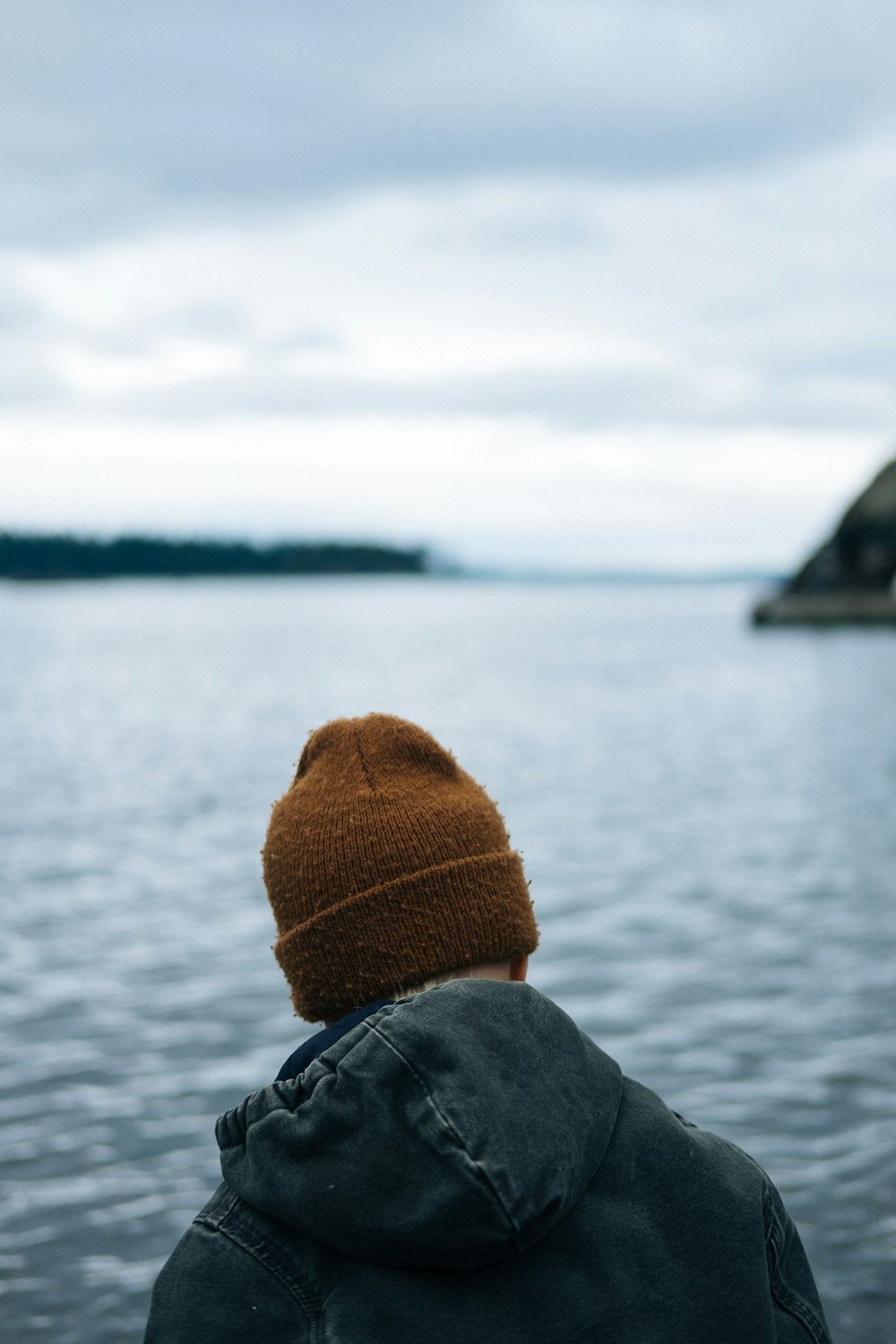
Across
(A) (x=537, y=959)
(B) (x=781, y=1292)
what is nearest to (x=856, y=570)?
(A) (x=537, y=959)

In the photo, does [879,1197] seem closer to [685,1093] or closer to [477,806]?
[685,1093]

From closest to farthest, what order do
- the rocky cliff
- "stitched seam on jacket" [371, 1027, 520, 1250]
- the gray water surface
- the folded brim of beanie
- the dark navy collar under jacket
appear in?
"stitched seam on jacket" [371, 1027, 520, 1250], the dark navy collar under jacket, the folded brim of beanie, the gray water surface, the rocky cliff

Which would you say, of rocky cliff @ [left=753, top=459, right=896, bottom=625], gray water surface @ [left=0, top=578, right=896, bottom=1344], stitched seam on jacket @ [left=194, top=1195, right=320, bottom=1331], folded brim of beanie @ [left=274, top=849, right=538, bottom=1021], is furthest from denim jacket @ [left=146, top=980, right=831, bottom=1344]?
rocky cliff @ [left=753, top=459, right=896, bottom=625]

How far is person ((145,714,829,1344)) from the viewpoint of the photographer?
4.36 feet

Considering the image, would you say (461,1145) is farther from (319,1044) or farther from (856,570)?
(856,570)

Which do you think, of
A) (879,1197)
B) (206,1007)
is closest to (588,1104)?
(879,1197)

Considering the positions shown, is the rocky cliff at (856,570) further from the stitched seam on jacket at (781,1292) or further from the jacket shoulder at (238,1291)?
the jacket shoulder at (238,1291)

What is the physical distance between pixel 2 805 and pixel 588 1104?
1775cm

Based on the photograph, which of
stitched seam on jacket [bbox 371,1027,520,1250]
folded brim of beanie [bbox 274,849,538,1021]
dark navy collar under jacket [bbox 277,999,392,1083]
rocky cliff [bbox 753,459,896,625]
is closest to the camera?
stitched seam on jacket [bbox 371,1027,520,1250]

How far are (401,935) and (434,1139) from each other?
357 mm

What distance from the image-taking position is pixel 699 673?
160ft

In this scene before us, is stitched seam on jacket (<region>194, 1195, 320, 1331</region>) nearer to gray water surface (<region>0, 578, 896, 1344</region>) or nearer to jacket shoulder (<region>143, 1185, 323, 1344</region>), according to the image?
jacket shoulder (<region>143, 1185, 323, 1344</region>)

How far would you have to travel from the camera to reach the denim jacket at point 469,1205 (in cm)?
133

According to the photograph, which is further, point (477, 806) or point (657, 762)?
point (657, 762)
